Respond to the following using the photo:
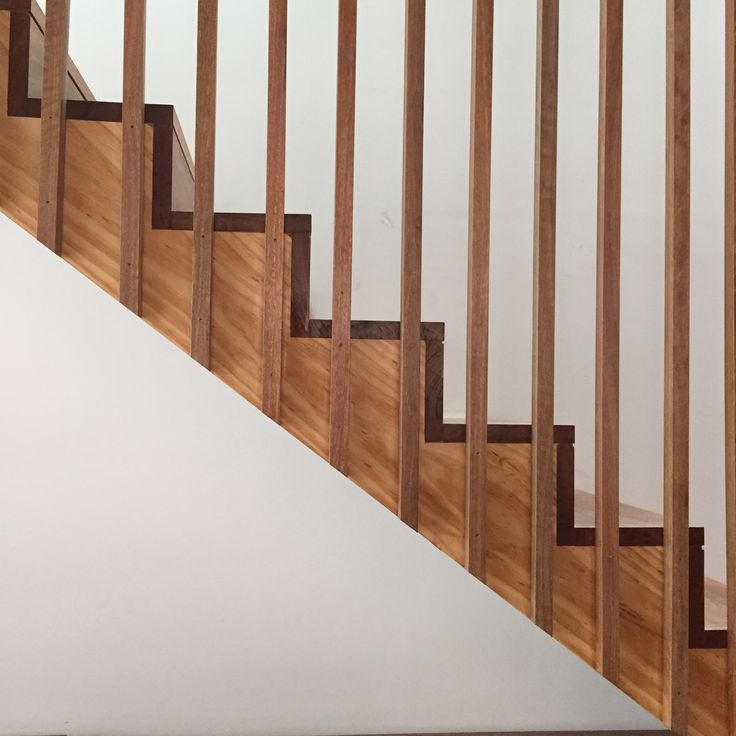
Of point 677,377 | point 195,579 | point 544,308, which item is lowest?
point 195,579

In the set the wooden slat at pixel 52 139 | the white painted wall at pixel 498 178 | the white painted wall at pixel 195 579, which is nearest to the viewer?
the wooden slat at pixel 52 139

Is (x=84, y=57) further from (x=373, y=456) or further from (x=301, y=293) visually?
(x=373, y=456)

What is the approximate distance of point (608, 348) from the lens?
1505 millimetres

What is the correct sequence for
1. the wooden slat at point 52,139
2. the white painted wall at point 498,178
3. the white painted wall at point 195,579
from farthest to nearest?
the white painted wall at point 498,178, the white painted wall at point 195,579, the wooden slat at point 52,139

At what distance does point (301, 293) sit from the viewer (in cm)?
149

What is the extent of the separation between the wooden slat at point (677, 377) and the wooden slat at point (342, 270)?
2.01 feet

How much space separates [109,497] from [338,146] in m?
1.17

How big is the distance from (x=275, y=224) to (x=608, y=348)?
66 cm

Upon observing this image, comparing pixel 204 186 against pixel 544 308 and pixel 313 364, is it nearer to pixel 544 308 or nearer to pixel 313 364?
pixel 313 364

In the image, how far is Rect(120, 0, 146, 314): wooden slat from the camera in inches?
56.8

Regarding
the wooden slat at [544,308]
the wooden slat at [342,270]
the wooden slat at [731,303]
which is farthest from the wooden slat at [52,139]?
the wooden slat at [731,303]

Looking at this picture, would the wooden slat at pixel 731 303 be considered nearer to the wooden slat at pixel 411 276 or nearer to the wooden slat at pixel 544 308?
the wooden slat at pixel 544 308

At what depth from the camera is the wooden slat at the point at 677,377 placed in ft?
4.86

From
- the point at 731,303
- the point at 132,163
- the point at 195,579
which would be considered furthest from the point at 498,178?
the point at 195,579
